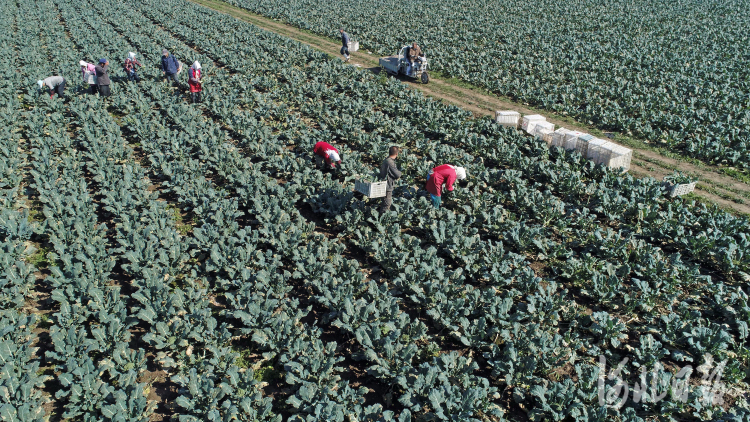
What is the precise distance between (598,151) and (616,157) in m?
0.55

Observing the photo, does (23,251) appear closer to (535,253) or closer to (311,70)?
(535,253)

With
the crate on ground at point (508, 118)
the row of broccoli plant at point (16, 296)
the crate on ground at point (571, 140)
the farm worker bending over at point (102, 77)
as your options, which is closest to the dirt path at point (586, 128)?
the crate on ground at point (571, 140)

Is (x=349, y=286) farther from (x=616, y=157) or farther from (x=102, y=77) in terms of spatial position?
(x=102, y=77)

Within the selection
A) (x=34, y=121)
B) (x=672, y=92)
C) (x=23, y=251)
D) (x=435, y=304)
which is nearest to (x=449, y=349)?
(x=435, y=304)

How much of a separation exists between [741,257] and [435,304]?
6.65 metres

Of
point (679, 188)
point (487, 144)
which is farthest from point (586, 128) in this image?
point (679, 188)

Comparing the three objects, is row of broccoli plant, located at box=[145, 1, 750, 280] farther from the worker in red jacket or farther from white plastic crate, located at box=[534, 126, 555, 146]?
the worker in red jacket

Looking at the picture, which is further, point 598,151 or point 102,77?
point 102,77

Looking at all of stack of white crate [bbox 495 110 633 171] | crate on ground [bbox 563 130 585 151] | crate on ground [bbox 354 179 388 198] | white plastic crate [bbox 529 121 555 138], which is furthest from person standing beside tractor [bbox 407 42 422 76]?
crate on ground [bbox 354 179 388 198]

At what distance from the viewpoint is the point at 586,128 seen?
18469 mm

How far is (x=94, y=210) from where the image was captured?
11.2m

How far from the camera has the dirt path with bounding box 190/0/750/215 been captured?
43.5 feet

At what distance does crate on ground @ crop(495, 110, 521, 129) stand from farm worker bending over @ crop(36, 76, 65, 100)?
16.9 meters

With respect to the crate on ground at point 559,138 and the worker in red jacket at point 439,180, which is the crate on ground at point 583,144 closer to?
the crate on ground at point 559,138
